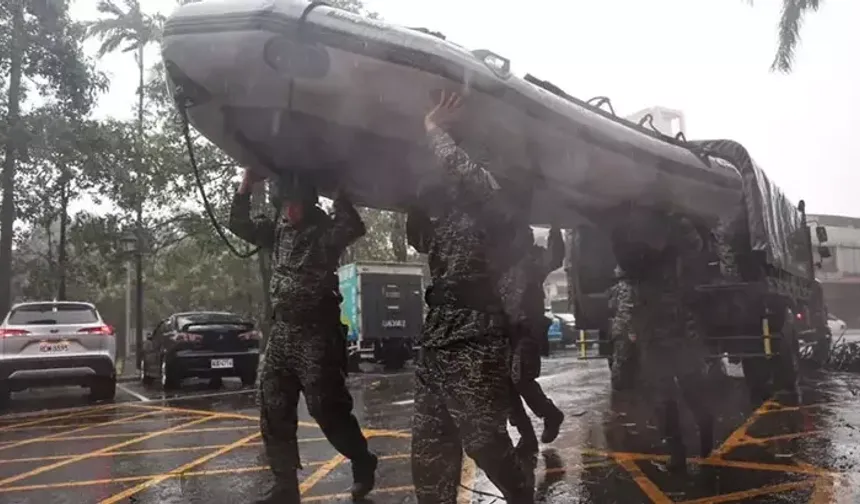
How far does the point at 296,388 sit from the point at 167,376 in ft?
28.9

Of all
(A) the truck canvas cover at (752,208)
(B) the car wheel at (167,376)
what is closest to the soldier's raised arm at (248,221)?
(A) the truck canvas cover at (752,208)

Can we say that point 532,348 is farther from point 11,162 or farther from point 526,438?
point 11,162

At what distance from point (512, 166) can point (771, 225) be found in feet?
15.7

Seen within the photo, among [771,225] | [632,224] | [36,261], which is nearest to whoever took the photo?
[632,224]

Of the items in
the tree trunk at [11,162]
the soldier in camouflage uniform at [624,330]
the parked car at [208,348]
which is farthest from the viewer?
the tree trunk at [11,162]

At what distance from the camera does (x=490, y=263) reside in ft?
10.1

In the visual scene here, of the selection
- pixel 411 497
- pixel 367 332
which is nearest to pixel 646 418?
pixel 411 497

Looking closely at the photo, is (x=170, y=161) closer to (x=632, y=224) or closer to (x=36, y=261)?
(x=36, y=261)

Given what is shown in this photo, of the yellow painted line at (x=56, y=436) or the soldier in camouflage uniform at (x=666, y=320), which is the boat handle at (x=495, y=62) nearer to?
the soldier in camouflage uniform at (x=666, y=320)

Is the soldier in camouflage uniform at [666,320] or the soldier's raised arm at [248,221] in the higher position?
the soldier's raised arm at [248,221]

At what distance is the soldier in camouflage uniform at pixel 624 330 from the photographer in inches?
197

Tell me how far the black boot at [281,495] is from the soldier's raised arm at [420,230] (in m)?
1.44

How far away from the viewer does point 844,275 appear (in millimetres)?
36125

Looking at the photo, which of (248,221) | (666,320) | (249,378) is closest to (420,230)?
(248,221)
